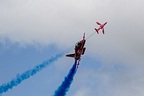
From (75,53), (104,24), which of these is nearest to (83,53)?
(75,53)

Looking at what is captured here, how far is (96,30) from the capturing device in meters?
160

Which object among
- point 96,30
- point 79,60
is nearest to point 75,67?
point 79,60

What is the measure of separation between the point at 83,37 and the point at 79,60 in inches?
401

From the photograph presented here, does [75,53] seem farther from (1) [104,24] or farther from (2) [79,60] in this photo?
(1) [104,24]

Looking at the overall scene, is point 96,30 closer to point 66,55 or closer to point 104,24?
point 104,24

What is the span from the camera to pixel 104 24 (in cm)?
16138

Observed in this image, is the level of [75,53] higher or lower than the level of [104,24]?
lower

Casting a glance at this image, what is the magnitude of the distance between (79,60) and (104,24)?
18726 millimetres

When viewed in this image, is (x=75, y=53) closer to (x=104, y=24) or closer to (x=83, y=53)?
(x=83, y=53)

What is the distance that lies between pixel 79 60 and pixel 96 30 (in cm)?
1450

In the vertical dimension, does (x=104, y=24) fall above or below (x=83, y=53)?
above

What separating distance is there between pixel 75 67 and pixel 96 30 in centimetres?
1803

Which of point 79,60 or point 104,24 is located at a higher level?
point 104,24

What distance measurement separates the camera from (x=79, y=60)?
522 ft
